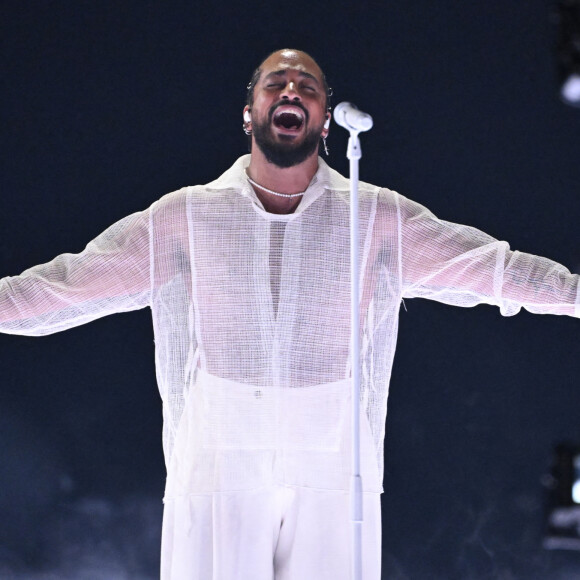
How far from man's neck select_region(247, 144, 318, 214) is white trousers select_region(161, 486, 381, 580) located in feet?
1.76

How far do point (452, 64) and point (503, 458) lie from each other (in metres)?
1.00

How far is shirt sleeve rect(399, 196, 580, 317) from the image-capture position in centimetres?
193

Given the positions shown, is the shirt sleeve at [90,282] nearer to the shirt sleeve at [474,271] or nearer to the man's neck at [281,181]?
the man's neck at [281,181]

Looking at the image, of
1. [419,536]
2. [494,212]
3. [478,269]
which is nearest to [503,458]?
[419,536]

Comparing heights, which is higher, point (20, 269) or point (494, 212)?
point (494, 212)

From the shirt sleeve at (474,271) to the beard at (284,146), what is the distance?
20cm

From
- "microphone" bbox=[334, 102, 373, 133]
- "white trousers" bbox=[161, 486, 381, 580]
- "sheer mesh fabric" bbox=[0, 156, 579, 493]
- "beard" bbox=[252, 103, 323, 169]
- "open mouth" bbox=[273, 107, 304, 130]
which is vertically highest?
"open mouth" bbox=[273, 107, 304, 130]

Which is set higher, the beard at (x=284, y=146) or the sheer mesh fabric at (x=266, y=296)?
the beard at (x=284, y=146)

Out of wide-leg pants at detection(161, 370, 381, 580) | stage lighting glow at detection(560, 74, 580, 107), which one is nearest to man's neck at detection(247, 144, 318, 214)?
wide-leg pants at detection(161, 370, 381, 580)

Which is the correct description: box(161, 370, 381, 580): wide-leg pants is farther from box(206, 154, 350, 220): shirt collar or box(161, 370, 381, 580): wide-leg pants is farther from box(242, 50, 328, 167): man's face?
box(242, 50, 328, 167): man's face

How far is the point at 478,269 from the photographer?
1976 millimetres

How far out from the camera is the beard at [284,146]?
1992mm

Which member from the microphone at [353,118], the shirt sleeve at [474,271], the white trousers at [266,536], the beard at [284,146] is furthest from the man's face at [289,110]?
the white trousers at [266,536]

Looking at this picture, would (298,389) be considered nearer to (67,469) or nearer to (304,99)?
(304,99)
